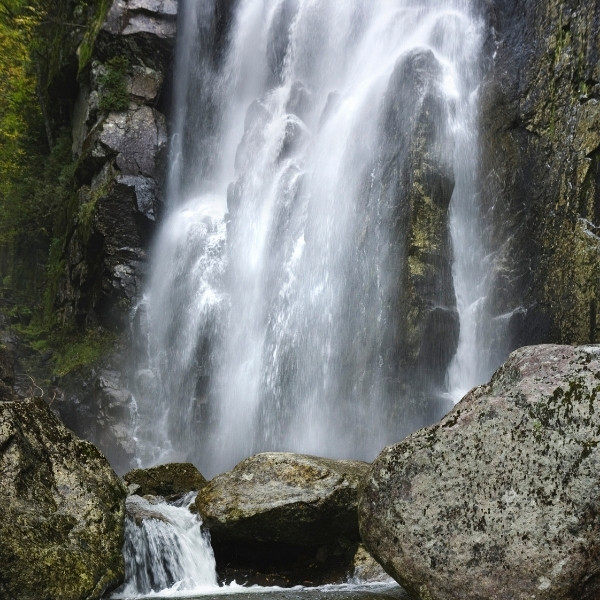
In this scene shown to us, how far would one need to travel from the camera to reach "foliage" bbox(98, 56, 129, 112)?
21.8 m

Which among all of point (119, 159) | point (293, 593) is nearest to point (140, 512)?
point (293, 593)

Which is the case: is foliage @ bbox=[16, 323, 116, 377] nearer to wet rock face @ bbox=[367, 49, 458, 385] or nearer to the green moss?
the green moss

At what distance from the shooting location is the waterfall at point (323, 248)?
13367mm

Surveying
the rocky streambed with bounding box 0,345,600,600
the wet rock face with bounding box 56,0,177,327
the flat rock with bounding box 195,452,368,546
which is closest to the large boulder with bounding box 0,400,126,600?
the rocky streambed with bounding box 0,345,600,600

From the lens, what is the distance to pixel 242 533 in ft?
24.4

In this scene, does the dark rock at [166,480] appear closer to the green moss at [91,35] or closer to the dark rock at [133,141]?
the dark rock at [133,141]

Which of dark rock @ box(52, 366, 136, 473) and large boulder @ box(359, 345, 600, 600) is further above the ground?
large boulder @ box(359, 345, 600, 600)

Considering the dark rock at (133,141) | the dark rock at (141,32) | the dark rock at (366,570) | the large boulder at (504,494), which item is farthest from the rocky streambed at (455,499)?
the dark rock at (141,32)

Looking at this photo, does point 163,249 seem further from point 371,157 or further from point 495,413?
point 495,413

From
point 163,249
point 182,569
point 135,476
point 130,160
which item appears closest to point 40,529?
point 182,569

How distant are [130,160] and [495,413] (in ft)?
62.6

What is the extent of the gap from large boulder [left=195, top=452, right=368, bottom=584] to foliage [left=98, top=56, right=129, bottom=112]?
17.7m

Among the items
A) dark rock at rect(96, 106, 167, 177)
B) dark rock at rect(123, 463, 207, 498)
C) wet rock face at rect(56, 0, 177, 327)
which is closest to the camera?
dark rock at rect(123, 463, 207, 498)

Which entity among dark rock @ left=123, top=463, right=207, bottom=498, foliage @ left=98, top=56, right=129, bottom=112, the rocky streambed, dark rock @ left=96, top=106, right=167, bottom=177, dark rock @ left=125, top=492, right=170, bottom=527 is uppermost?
foliage @ left=98, top=56, right=129, bottom=112
